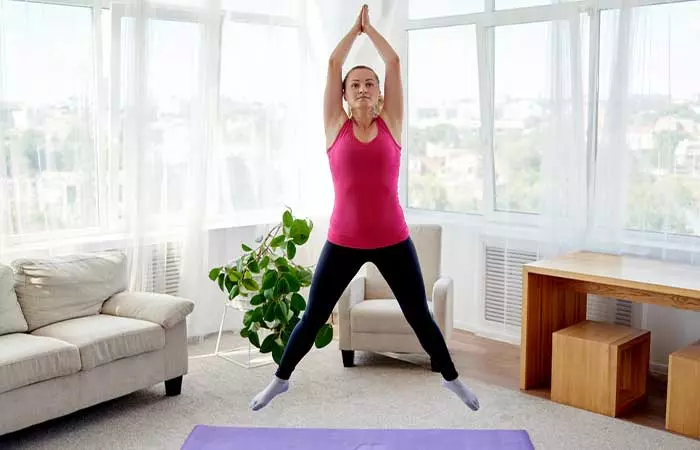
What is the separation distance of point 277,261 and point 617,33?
2.36m

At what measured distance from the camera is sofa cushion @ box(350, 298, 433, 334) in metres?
5.00

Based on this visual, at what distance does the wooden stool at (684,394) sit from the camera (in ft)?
13.4

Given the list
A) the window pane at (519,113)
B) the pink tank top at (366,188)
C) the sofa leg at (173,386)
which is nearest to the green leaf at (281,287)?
the sofa leg at (173,386)

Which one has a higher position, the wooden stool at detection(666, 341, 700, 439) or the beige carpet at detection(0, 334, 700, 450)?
the wooden stool at detection(666, 341, 700, 439)

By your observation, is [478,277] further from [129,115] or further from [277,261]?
[129,115]

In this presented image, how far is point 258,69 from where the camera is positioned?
6.04 meters

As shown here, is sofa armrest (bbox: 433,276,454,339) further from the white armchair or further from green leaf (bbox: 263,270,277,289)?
green leaf (bbox: 263,270,277,289)

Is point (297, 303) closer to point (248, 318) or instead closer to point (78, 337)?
point (248, 318)

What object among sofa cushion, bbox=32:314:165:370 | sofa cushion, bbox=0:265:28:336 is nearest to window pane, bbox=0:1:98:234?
sofa cushion, bbox=0:265:28:336

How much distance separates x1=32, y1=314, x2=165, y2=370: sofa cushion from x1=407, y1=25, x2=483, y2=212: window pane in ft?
8.43

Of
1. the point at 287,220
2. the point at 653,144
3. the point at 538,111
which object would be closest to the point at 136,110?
the point at 287,220

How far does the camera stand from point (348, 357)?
5.14m

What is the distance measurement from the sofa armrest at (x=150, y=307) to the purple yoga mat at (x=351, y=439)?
907 millimetres

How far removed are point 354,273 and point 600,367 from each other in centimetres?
169
